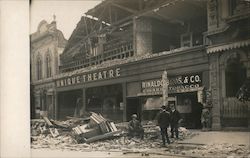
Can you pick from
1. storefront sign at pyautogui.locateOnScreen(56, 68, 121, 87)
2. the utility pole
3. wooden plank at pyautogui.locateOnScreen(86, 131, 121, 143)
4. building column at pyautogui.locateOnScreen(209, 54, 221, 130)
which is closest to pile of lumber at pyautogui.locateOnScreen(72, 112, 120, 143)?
wooden plank at pyautogui.locateOnScreen(86, 131, 121, 143)

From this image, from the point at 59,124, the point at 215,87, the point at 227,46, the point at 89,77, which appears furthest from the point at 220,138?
the point at 59,124

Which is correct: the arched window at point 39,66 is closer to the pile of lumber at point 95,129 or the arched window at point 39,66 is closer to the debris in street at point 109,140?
the debris in street at point 109,140

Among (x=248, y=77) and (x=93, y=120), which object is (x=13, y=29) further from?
(x=248, y=77)

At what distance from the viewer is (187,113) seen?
13.6 feet

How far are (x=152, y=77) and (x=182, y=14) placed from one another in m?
0.68

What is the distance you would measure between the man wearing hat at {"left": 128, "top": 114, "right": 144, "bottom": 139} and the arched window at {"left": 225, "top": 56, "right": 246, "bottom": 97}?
93 centimetres

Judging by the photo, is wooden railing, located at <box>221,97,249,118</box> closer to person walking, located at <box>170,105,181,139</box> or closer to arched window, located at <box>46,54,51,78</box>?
person walking, located at <box>170,105,181,139</box>

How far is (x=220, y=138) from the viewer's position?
3969 mm

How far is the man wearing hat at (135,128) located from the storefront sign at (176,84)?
0.29 meters

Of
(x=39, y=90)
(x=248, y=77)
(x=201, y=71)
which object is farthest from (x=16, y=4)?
(x=248, y=77)

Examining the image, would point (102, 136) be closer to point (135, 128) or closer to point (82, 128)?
point (82, 128)

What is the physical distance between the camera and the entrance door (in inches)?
174

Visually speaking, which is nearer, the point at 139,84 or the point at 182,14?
the point at 182,14

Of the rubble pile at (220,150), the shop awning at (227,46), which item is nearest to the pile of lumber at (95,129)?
the rubble pile at (220,150)
